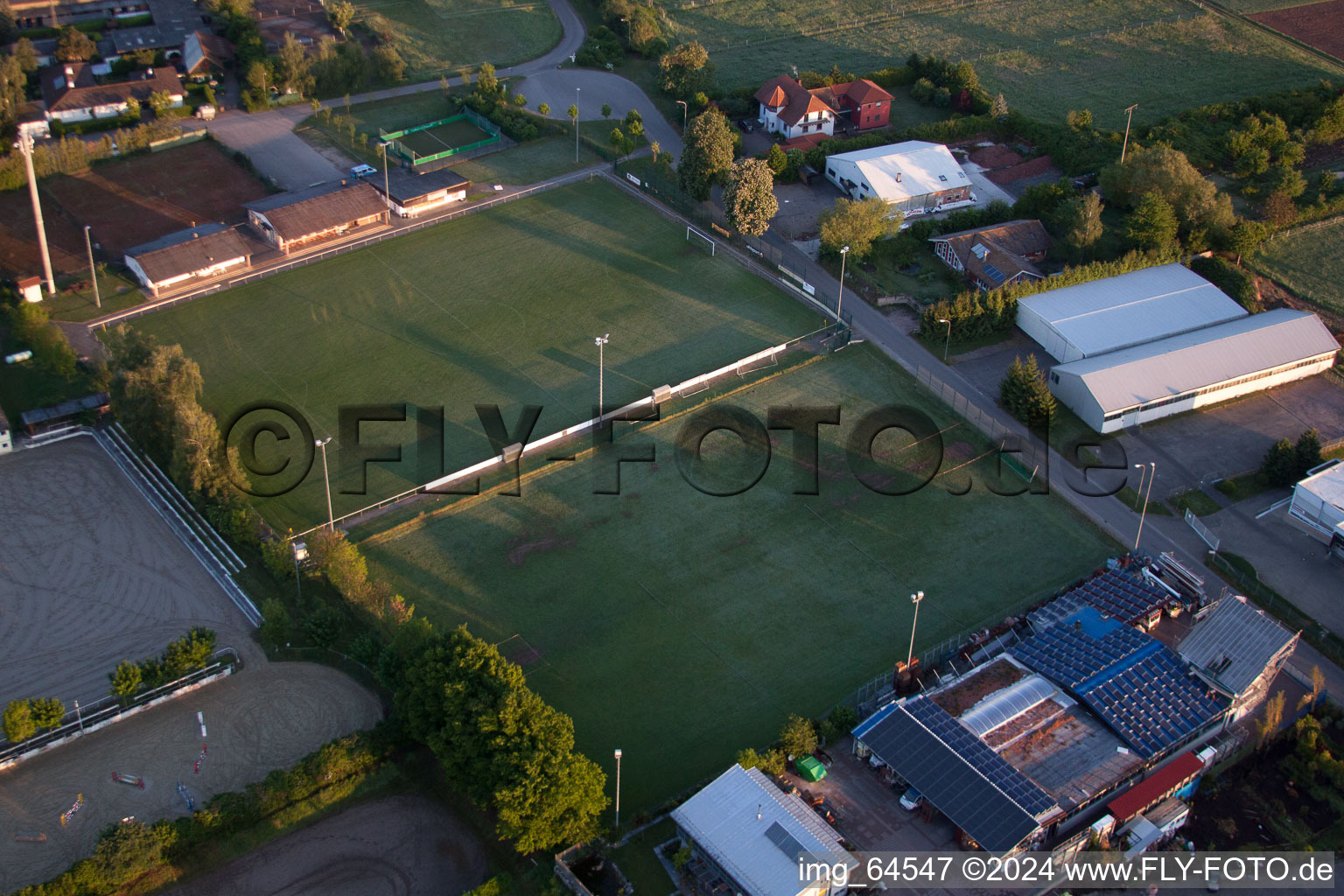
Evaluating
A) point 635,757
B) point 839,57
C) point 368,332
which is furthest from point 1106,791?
point 839,57

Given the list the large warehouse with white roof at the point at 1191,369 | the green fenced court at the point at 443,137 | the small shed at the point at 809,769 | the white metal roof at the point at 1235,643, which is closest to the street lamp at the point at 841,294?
the large warehouse with white roof at the point at 1191,369

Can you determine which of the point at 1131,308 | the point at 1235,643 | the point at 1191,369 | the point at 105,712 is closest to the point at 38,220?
the point at 105,712

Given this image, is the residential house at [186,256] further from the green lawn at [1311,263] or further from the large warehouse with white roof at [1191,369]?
the green lawn at [1311,263]

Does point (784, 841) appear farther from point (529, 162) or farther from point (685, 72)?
point (685, 72)

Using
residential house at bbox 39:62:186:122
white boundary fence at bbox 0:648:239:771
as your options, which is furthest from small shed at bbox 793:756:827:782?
residential house at bbox 39:62:186:122

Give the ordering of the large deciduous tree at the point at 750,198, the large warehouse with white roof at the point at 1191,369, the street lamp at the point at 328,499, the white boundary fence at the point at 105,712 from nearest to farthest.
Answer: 1. the white boundary fence at the point at 105,712
2. the street lamp at the point at 328,499
3. the large warehouse with white roof at the point at 1191,369
4. the large deciduous tree at the point at 750,198

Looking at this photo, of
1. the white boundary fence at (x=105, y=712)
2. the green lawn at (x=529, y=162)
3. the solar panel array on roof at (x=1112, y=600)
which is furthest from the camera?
the green lawn at (x=529, y=162)

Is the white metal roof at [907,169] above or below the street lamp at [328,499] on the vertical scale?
above

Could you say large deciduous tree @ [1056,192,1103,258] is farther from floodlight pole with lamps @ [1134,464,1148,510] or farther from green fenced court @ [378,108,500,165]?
green fenced court @ [378,108,500,165]

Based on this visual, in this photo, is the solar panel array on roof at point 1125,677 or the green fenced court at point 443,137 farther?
the green fenced court at point 443,137

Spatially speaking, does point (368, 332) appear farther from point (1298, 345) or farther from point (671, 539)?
point (1298, 345)
